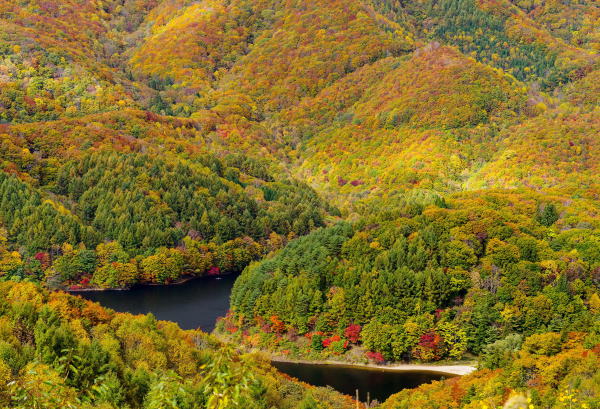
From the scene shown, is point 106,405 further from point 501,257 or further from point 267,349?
point 501,257

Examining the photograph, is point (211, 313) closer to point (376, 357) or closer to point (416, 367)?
point (376, 357)

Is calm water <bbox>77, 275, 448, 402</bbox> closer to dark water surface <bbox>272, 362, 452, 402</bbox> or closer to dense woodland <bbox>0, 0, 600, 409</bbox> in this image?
dark water surface <bbox>272, 362, 452, 402</bbox>

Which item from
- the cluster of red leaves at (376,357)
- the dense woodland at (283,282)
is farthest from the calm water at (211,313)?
the dense woodland at (283,282)

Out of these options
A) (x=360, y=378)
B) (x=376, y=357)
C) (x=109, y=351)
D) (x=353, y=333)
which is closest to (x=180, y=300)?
(x=353, y=333)

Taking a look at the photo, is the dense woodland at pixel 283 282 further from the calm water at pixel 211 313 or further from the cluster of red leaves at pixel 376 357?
the calm water at pixel 211 313

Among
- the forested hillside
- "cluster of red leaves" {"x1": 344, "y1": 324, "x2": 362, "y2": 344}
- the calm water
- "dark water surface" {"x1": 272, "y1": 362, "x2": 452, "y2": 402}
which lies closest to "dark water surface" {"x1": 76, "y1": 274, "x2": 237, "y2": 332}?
the calm water

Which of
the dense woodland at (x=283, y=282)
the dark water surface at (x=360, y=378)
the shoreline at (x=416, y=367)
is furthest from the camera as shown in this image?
the shoreline at (x=416, y=367)

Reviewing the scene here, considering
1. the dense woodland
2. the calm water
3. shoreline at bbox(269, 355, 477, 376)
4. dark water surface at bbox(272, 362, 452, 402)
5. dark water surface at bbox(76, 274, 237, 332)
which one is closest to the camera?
the dense woodland
